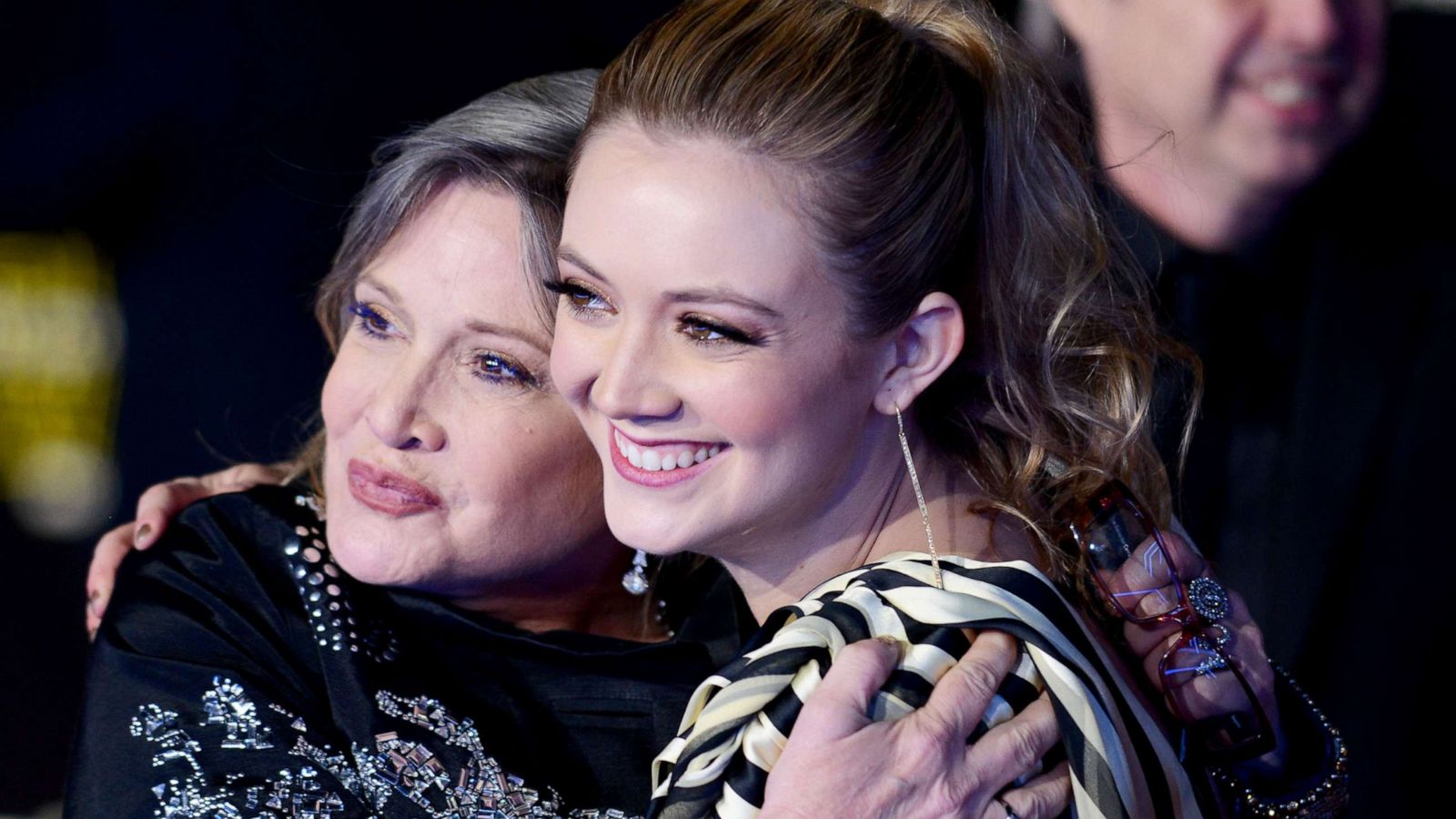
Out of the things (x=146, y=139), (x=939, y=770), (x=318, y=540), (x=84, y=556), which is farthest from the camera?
(x=84, y=556)

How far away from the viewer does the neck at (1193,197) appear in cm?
218

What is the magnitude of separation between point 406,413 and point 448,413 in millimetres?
52

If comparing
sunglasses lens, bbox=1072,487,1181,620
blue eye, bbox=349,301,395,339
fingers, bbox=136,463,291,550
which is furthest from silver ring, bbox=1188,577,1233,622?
fingers, bbox=136,463,291,550

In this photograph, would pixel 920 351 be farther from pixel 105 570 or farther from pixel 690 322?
pixel 105 570

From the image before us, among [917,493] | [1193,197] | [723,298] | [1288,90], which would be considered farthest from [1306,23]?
[723,298]

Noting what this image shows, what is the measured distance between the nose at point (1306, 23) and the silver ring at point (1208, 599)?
3.32 feet

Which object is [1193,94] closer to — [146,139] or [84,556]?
[146,139]

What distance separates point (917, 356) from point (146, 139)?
160 centimetres

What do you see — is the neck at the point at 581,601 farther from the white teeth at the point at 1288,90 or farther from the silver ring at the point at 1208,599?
the white teeth at the point at 1288,90

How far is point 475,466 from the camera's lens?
1.70m

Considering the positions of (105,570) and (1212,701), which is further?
(105,570)

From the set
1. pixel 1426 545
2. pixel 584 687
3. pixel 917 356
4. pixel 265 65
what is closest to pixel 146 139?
pixel 265 65

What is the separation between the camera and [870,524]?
4.82 feet

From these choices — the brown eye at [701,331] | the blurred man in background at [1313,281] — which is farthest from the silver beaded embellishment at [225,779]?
the blurred man in background at [1313,281]
